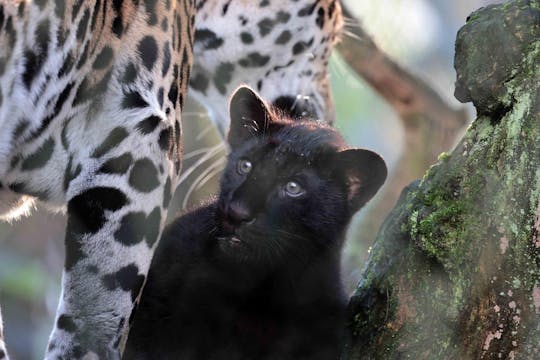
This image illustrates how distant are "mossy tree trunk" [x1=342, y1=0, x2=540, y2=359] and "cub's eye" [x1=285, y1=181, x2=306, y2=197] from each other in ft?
A: 1.73

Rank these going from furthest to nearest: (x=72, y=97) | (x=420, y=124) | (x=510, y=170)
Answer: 1. (x=420, y=124)
2. (x=72, y=97)
3. (x=510, y=170)

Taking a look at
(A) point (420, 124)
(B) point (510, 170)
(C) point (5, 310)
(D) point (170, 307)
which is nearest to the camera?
(B) point (510, 170)

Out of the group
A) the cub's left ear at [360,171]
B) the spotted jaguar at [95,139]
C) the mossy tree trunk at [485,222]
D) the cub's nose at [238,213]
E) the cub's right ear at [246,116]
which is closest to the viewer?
the mossy tree trunk at [485,222]

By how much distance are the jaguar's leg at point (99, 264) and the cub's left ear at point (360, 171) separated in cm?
90

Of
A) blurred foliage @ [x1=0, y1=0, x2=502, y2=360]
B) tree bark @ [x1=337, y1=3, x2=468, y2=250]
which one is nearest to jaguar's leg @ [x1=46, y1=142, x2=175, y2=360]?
blurred foliage @ [x1=0, y1=0, x2=502, y2=360]

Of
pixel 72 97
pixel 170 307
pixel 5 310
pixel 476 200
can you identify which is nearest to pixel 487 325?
pixel 476 200

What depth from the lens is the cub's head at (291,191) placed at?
14.1ft

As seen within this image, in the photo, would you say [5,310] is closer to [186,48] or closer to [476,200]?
[186,48]

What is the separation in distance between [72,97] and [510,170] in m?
1.77

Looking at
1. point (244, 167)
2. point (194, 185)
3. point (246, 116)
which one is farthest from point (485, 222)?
point (194, 185)

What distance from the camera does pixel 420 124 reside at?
32.8 feet

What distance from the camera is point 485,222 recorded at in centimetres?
377

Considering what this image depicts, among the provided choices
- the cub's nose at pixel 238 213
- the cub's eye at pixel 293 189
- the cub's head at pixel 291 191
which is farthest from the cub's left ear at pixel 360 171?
the cub's nose at pixel 238 213

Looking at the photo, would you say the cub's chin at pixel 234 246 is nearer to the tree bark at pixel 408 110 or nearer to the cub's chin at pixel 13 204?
the cub's chin at pixel 13 204
